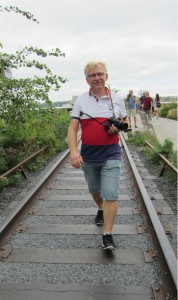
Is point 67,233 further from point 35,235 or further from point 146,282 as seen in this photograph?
point 146,282

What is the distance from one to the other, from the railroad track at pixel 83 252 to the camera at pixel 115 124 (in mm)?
1278

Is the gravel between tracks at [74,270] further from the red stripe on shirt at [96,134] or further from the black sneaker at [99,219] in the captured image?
the red stripe on shirt at [96,134]

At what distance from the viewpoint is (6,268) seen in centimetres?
375

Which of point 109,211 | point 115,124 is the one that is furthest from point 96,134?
point 109,211

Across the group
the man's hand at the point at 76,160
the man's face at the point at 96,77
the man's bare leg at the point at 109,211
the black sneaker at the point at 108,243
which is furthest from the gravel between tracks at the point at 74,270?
the man's face at the point at 96,77

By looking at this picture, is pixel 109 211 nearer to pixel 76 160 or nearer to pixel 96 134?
pixel 76 160

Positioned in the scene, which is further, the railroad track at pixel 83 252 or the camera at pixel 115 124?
the camera at pixel 115 124

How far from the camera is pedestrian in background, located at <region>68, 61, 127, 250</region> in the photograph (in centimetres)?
383

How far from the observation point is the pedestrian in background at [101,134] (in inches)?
151

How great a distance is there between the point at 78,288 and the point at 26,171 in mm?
5629

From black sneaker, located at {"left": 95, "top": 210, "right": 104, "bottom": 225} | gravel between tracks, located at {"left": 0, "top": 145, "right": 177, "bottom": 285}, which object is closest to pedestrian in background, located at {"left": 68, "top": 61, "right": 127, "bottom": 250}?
gravel between tracks, located at {"left": 0, "top": 145, "right": 177, "bottom": 285}

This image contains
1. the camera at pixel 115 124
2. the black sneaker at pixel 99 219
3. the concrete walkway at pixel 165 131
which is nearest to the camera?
the camera at pixel 115 124

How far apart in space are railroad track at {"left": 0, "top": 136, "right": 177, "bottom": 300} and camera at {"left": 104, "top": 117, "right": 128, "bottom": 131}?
1.28 m

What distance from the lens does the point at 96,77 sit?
3.80m
